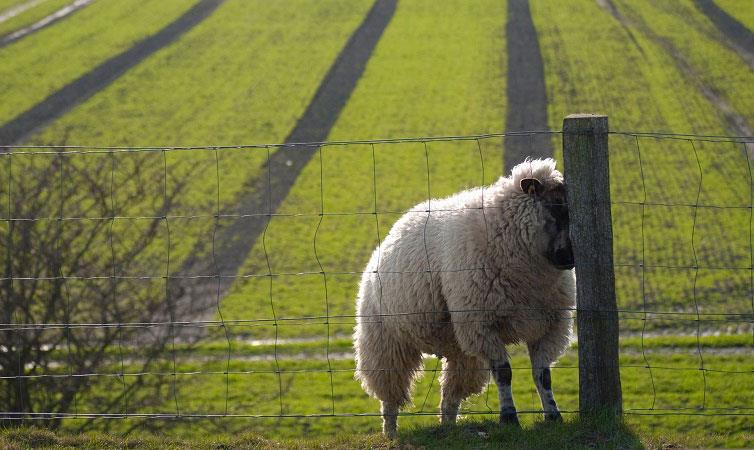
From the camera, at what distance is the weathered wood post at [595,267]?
6316 mm

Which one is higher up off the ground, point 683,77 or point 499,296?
point 499,296

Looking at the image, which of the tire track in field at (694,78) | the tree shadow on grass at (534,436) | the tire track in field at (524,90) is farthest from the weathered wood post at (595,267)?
the tire track in field at (694,78)

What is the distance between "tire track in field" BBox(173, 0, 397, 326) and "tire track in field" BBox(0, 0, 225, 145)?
9436 mm

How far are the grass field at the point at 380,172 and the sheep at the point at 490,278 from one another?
2.09ft

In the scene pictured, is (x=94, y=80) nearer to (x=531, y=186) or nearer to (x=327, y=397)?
(x=327, y=397)

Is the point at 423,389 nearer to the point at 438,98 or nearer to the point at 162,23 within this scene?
the point at 438,98

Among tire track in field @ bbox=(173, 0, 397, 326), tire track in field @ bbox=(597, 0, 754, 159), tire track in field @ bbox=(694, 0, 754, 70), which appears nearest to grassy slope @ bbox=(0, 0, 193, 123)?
tire track in field @ bbox=(173, 0, 397, 326)

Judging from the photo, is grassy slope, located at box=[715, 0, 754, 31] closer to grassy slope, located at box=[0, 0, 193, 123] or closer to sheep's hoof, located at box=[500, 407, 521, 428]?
grassy slope, located at box=[0, 0, 193, 123]

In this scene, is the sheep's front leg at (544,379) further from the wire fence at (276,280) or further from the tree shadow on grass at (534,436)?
the wire fence at (276,280)

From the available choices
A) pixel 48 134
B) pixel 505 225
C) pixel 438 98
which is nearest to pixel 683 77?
pixel 438 98

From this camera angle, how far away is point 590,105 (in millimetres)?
35969

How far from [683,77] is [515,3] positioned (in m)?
15.5

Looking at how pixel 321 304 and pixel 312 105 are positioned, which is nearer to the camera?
pixel 321 304

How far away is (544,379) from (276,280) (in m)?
18.1
